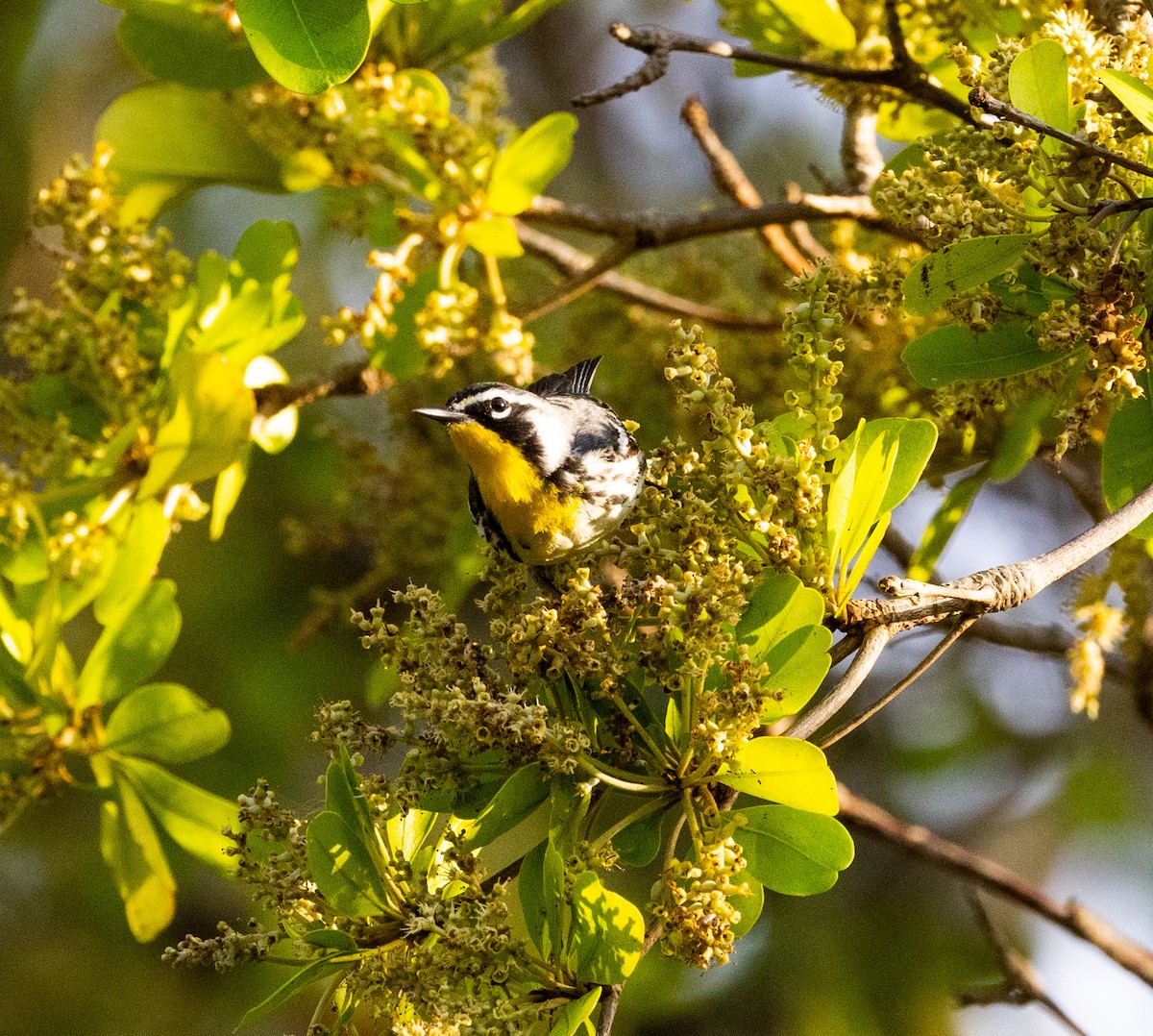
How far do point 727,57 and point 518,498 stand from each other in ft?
2.10

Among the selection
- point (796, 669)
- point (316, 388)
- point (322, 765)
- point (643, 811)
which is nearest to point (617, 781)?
point (643, 811)

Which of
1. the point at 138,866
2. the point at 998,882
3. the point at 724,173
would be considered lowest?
the point at 998,882

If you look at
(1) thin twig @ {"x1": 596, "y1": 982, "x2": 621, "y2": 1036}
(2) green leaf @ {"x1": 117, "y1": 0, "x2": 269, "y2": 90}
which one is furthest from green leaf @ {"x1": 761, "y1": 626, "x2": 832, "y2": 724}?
(2) green leaf @ {"x1": 117, "y1": 0, "x2": 269, "y2": 90}

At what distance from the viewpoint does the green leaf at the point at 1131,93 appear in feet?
3.31

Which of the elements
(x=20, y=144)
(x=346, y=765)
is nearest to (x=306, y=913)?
(x=346, y=765)

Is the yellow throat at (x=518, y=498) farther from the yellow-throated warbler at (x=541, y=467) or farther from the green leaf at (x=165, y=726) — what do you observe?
the green leaf at (x=165, y=726)

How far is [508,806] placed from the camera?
1035 millimetres

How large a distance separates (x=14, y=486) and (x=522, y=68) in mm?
3682

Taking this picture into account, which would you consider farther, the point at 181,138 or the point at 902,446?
the point at 181,138

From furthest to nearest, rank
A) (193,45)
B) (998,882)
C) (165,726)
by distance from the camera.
Result: (998,882) → (193,45) → (165,726)

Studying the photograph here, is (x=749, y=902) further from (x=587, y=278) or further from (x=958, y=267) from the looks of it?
(x=587, y=278)

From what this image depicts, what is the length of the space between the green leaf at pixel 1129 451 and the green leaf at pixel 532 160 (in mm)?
859

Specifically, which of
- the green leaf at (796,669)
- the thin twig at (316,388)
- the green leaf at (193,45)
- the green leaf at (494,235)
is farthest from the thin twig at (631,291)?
Result: the green leaf at (796,669)

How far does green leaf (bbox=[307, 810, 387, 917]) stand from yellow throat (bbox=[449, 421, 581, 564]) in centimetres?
62
